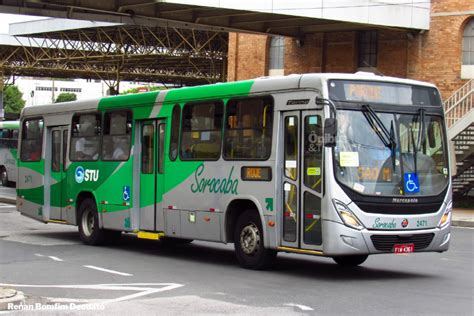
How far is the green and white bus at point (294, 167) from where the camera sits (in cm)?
1132

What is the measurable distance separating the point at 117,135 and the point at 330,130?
20.7ft

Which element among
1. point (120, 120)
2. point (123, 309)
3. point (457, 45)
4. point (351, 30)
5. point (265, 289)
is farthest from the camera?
point (351, 30)

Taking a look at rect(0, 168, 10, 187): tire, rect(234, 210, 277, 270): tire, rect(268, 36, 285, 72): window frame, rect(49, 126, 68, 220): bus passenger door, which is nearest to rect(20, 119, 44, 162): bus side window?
rect(49, 126, 68, 220): bus passenger door

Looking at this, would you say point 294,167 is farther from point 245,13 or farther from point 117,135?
point 245,13

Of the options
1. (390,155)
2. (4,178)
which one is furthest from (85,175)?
(4,178)

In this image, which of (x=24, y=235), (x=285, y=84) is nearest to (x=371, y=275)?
(x=285, y=84)

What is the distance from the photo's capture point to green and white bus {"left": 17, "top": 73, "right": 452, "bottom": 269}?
1132 cm

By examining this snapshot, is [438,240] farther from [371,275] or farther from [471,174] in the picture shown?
[471,174]

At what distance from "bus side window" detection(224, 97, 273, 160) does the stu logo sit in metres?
4.47

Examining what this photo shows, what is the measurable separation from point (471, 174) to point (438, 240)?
19.8 meters

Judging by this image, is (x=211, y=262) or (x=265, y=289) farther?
(x=211, y=262)

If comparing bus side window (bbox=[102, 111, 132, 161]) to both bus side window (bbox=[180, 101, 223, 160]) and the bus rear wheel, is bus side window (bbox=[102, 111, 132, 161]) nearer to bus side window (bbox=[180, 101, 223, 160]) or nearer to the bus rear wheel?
the bus rear wheel

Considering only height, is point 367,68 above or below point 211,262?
above

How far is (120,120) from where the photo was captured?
15992 millimetres
